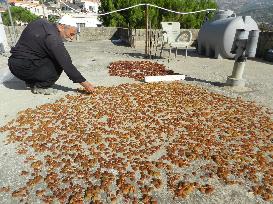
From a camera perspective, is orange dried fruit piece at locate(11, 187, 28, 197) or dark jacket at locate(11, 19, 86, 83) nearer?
orange dried fruit piece at locate(11, 187, 28, 197)

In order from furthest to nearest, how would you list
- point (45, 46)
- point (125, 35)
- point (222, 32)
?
point (125, 35) < point (222, 32) < point (45, 46)

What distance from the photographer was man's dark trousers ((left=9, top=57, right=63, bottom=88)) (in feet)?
20.2

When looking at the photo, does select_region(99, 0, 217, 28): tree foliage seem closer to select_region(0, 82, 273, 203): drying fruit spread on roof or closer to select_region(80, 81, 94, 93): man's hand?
select_region(80, 81, 94, 93): man's hand

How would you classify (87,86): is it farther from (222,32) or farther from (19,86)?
(222,32)

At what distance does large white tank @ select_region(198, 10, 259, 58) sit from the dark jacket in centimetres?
820

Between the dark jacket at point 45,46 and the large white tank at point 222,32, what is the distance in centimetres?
820

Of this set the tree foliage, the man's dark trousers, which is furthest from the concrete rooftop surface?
the tree foliage

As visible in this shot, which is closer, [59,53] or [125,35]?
[59,53]

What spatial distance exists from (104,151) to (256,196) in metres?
2.25

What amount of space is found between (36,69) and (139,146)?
3.34m

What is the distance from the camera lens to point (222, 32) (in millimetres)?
11992

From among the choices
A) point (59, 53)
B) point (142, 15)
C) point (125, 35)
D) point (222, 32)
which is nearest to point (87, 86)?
point (59, 53)

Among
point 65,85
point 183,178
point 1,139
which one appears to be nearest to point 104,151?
point 183,178

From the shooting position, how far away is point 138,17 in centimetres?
2592
